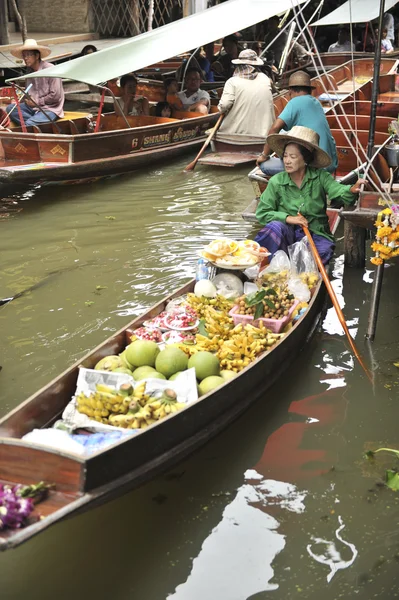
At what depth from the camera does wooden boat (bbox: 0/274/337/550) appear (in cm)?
290

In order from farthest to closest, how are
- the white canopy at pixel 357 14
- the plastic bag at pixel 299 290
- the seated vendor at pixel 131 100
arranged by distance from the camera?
the white canopy at pixel 357 14
the seated vendor at pixel 131 100
the plastic bag at pixel 299 290

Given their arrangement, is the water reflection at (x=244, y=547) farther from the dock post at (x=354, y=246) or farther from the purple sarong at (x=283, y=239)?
the dock post at (x=354, y=246)

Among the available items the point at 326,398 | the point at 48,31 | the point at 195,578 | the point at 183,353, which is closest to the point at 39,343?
the point at 183,353

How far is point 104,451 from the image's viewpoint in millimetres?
2961

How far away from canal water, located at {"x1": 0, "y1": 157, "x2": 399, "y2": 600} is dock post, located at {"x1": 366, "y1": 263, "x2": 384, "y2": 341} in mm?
94

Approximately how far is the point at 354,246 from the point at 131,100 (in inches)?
190

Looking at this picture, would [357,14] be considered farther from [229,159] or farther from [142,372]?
[142,372]

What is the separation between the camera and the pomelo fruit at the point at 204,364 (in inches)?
151

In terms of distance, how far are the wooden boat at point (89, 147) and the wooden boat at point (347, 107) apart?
2.30ft

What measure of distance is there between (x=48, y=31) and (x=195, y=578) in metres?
14.9

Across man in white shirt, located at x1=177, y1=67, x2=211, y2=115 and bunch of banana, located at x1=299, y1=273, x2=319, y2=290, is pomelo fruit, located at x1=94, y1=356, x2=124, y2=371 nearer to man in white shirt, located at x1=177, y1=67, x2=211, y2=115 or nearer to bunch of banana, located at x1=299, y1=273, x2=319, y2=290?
bunch of banana, located at x1=299, y1=273, x2=319, y2=290

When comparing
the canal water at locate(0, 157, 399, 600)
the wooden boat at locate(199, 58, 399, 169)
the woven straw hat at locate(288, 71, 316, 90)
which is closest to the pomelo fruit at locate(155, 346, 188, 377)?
the canal water at locate(0, 157, 399, 600)

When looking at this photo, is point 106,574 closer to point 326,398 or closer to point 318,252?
point 326,398

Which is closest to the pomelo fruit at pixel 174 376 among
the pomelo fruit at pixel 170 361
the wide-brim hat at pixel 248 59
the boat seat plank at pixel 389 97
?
the pomelo fruit at pixel 170 361
